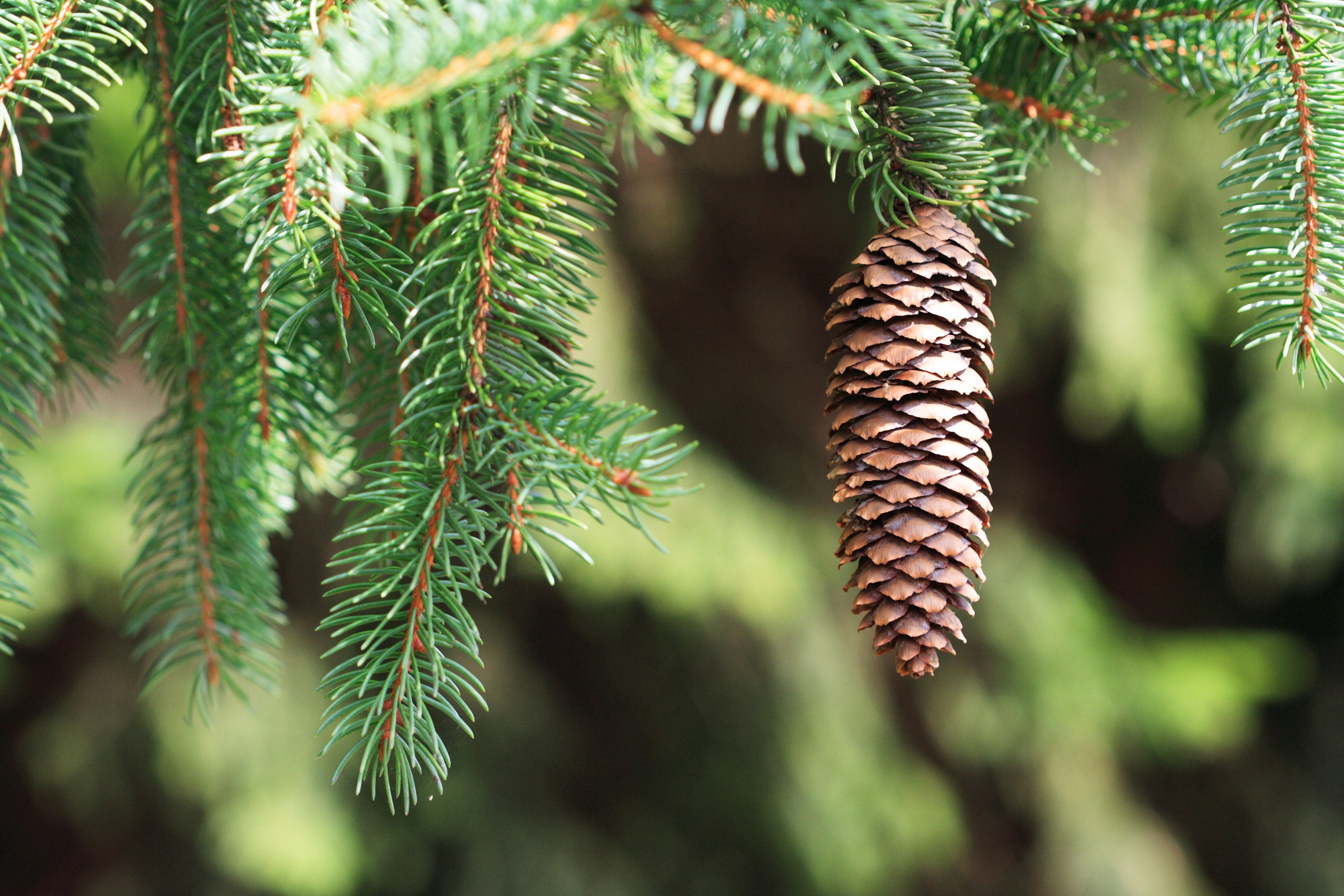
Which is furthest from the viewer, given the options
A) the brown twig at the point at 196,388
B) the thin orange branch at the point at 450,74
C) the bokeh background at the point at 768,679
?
the bokeh background at the point at 768,679

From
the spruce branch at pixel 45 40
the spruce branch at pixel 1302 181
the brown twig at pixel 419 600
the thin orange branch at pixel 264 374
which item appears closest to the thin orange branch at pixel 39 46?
the spruce branch at pixel 45 40

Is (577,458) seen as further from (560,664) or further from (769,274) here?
(769,274)

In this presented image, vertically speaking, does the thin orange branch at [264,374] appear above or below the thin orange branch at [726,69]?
below

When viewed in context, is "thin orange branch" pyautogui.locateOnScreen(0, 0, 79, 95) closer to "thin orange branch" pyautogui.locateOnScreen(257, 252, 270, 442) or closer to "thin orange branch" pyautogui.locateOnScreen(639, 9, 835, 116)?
"thin orange branch" pyautogui.locateOnScreen(257, 252, 270, 442)

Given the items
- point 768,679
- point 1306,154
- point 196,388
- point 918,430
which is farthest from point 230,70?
point 768,679

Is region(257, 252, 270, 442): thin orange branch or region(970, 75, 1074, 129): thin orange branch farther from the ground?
region(970, 75, 1074, 129): thin orange branch

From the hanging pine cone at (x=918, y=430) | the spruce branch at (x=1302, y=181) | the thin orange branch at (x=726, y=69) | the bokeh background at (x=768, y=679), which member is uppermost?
the spruce branch at (x=1302, y=181)

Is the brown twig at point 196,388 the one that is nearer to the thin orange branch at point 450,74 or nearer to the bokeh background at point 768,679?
the thin orange branch at point 450,74

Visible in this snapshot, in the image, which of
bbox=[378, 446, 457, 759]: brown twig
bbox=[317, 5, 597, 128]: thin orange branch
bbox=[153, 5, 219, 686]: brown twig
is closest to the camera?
bbox=[317, 5, 597, 128]: thin orange branch

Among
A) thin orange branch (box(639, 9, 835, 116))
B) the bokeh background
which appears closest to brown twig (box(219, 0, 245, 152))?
thin orange branch (box(639, 9, 835, 116))
